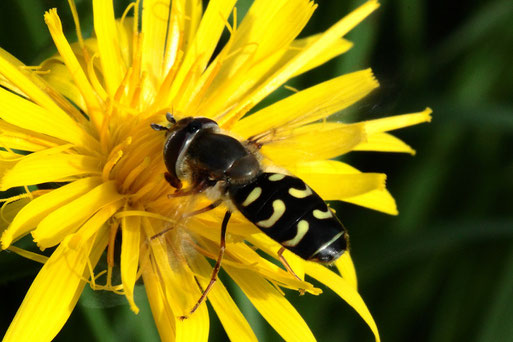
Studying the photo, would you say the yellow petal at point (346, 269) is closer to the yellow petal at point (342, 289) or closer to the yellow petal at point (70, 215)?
the yellow petal at point (342, 289)

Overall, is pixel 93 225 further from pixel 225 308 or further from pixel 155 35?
pixel 155 35

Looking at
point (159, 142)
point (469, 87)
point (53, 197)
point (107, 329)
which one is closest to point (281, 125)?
point (159, 142)

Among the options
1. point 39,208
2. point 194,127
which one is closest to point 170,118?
point 194,127

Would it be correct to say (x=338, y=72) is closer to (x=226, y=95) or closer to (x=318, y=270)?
(x=226, y=95)

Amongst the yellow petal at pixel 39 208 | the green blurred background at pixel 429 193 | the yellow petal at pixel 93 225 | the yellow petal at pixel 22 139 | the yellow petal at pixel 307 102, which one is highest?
the yellow petal at pixel 22 139

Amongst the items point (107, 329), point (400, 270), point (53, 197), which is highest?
point (53, 197)

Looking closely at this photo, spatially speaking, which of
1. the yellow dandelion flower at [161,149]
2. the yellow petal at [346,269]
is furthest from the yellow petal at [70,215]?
the yellow petal at [346,269]
